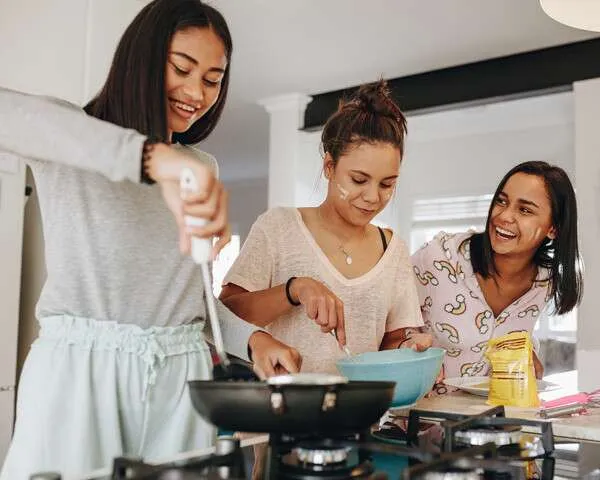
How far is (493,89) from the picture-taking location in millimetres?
3719

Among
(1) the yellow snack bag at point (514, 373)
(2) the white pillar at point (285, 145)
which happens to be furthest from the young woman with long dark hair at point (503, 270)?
(2) the white pillar at point (285, 145)

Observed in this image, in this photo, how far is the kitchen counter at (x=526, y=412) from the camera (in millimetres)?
1081

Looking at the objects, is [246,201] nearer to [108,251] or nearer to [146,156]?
[108,251]

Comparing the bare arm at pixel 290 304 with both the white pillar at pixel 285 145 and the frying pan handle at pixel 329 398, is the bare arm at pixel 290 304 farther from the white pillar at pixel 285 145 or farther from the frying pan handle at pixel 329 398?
the white pillar at pixel 285 145

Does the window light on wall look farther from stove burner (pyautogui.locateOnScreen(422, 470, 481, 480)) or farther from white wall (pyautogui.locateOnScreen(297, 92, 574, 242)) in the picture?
white wall (pyautogui.locateOnScreen(297, 92, 574, 242))

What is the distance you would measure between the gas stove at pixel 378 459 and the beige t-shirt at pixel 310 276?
14.8 inches

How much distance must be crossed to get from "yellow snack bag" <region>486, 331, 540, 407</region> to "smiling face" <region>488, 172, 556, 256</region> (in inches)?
19.0

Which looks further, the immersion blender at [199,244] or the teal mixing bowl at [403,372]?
the teal mixing bowl at [403,372]

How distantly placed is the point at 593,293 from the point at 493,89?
1.24 metres

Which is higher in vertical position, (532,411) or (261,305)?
(261,305)

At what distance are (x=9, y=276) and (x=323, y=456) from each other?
2065 mm

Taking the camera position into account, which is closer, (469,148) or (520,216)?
(520,216)

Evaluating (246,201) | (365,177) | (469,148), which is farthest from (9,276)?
(246,201)

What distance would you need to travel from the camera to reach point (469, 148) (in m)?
4.92
